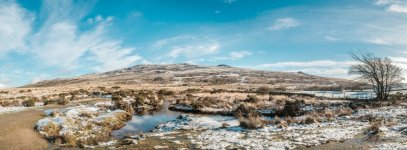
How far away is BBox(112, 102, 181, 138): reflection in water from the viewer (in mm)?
23903

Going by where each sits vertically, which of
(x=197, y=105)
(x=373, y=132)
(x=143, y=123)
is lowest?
(x=143, y=123)

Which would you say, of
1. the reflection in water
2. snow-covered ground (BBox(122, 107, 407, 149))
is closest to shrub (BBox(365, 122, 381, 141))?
snow-covered ground (BBox(122, 107, 407, 149))

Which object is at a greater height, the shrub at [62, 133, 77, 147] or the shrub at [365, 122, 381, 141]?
→ the shrub at [365, 122, 381, 141]

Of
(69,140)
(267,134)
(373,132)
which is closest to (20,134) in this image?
(69,140)

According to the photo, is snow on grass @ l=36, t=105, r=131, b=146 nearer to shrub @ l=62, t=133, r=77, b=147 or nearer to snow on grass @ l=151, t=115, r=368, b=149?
shrub @ l=62, t=133, r=77, b=147

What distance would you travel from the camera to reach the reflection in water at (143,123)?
78.4ft

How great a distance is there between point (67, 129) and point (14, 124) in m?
3.53

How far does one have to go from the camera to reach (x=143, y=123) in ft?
92.9

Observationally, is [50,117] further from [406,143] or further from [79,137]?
[406,143]

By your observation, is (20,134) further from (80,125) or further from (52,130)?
(80,125)

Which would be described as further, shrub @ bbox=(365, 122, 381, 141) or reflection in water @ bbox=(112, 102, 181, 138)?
reflection in water @ bbox=(112, 102, 181, 138)

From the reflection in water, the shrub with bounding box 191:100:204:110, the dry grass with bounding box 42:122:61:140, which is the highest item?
the shrub with bounding box 191:100:204:110

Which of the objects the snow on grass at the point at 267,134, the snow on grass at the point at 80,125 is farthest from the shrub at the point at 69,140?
the snow on grass at the point at 267,134

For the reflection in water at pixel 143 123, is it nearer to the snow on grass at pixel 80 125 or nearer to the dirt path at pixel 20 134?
the snow on grass at pixel 80 125
